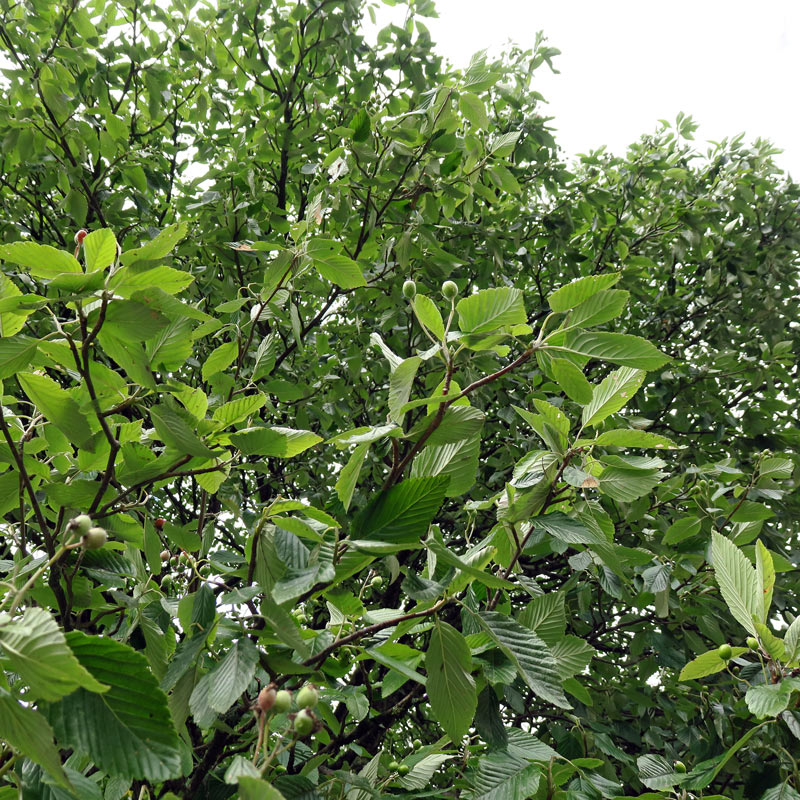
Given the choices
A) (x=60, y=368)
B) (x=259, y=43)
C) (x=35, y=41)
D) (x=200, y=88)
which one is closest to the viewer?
(x=60, y=368)

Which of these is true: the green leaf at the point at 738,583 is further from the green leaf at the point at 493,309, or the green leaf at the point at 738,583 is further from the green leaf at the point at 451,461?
the green leaf at the point at 493,309

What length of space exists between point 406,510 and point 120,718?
44cm

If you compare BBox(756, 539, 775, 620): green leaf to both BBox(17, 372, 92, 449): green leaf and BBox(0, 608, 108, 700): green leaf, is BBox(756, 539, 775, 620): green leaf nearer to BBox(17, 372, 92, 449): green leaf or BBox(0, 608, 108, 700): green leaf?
BBox(0, 608, 108, 700): green leaf

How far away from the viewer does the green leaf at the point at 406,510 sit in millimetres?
931

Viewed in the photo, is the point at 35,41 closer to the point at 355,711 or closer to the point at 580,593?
the point at 355,711

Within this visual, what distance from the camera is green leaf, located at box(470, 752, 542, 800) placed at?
3.70 ft

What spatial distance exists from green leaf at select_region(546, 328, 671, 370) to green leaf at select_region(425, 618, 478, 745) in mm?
484

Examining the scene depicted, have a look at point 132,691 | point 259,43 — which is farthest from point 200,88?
point 132,691

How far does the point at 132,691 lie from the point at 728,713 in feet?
8.64

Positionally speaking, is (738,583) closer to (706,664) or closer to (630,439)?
(706,664)

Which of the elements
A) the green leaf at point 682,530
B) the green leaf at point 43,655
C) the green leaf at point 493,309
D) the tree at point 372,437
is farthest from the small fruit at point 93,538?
the green leaf at point 682,530

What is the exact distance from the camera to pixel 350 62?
10.7 ft

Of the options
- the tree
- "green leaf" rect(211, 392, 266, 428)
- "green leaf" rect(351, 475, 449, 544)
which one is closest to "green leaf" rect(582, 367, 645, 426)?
the tree

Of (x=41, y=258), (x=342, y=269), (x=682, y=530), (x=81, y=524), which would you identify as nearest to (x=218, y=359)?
(x=342, y=269)
